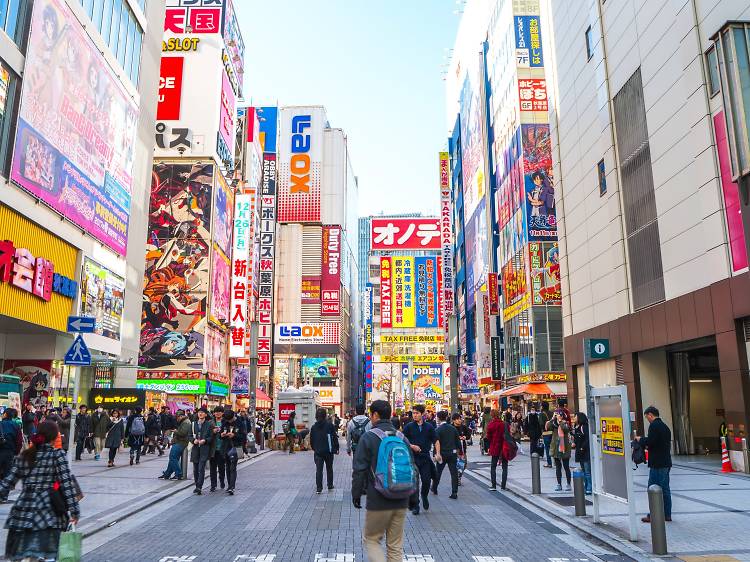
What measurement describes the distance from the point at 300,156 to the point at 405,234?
38264 mm

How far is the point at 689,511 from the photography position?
37.1 ft

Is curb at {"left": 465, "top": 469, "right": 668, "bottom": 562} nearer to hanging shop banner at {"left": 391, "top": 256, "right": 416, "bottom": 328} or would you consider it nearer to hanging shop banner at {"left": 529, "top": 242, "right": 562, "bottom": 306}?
hanging shop banner at {"left": 529, "top": 242, "right": 562, "bottom": 306}

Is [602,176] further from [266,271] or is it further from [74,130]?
[266,271]

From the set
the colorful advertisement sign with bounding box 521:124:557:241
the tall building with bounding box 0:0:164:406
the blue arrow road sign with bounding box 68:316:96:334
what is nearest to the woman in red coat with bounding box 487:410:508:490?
the blue arrow road sign with bounding box 68:316:96:334

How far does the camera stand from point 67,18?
77.3 ft

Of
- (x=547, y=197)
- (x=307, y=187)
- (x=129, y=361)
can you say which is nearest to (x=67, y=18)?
(x=129, y=361)

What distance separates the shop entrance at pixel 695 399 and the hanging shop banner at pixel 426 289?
65.5m

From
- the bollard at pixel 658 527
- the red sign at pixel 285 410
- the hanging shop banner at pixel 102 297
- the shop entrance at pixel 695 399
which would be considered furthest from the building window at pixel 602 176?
the bollard at pixel 658 527

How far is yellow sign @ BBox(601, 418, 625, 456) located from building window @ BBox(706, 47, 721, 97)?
14354 millimetres

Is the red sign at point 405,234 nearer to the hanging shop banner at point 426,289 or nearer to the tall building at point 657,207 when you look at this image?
the hanging shop banner at point 426,289

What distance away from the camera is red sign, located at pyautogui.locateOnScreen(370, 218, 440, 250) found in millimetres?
82125

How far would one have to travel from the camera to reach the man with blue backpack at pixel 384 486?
5.89 meters

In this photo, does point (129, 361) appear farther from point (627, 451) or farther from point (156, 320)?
point (627, 451)

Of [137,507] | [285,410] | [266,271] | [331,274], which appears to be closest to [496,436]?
[137,507]
